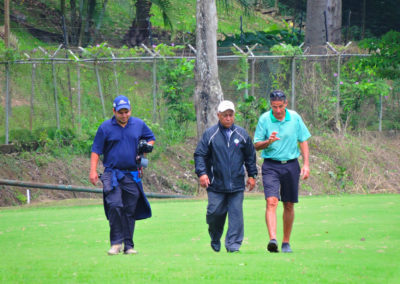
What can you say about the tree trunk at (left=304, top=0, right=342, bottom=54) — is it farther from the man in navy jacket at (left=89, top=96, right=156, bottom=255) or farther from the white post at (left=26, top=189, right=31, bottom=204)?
the man in navy jacket at (left=89, top=96, right=156, bottom=255)

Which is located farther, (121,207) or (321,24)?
(321,24)

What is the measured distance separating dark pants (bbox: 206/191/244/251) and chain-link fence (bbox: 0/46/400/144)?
11.8 metres

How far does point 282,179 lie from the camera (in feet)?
27.9

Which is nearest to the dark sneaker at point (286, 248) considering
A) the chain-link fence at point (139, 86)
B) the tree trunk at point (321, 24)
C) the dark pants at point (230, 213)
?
the dark pants at point (230, 213)

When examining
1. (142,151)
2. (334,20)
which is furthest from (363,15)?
(142,151)

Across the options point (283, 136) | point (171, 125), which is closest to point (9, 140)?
point (171, 125)

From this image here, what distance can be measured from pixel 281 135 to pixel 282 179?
1.73 feet

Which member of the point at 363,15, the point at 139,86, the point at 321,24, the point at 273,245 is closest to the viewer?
the point at 273,245

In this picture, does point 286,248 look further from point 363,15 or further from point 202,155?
point 363,15

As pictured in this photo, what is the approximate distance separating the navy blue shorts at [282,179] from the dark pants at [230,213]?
373 mm

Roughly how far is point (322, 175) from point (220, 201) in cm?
1175

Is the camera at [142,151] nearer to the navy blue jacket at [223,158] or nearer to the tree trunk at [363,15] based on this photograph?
the navy blue jacket at [223,158]

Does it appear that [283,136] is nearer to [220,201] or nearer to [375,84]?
[220,201]

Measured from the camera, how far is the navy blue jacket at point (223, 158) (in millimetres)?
8391
